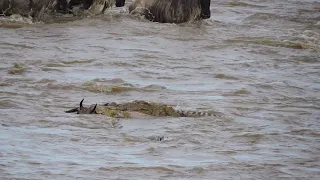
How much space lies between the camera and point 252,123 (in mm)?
7512

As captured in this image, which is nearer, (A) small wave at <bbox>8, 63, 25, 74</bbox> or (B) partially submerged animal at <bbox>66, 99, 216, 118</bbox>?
(B) partially submerged animal at <bbox>66, 99, 216, 118</bbox>

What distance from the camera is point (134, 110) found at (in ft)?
25.6

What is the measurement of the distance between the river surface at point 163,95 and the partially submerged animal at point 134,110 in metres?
0.18

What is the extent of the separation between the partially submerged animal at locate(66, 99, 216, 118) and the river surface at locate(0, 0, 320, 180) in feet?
0.58

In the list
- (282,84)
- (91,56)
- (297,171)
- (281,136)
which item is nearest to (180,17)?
(91,56)

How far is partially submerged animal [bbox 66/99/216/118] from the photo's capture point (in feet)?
24.8

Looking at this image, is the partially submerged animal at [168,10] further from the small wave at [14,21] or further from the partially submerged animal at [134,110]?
the partially submerged animal at [134,110]

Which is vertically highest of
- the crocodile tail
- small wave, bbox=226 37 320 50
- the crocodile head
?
the crocodile head

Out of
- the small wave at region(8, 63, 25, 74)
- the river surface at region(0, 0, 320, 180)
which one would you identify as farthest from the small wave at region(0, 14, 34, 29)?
the small wave at region(8, 63, 25, 74)

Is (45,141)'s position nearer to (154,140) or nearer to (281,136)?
(154,140)

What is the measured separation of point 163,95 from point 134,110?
38.2 inches

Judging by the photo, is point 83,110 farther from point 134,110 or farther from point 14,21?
point 14,21

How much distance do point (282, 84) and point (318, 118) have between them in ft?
5.75

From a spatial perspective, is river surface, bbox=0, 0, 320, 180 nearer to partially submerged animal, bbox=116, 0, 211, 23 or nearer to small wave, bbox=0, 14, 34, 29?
small wave, bbox=0, 14, 34, 29
